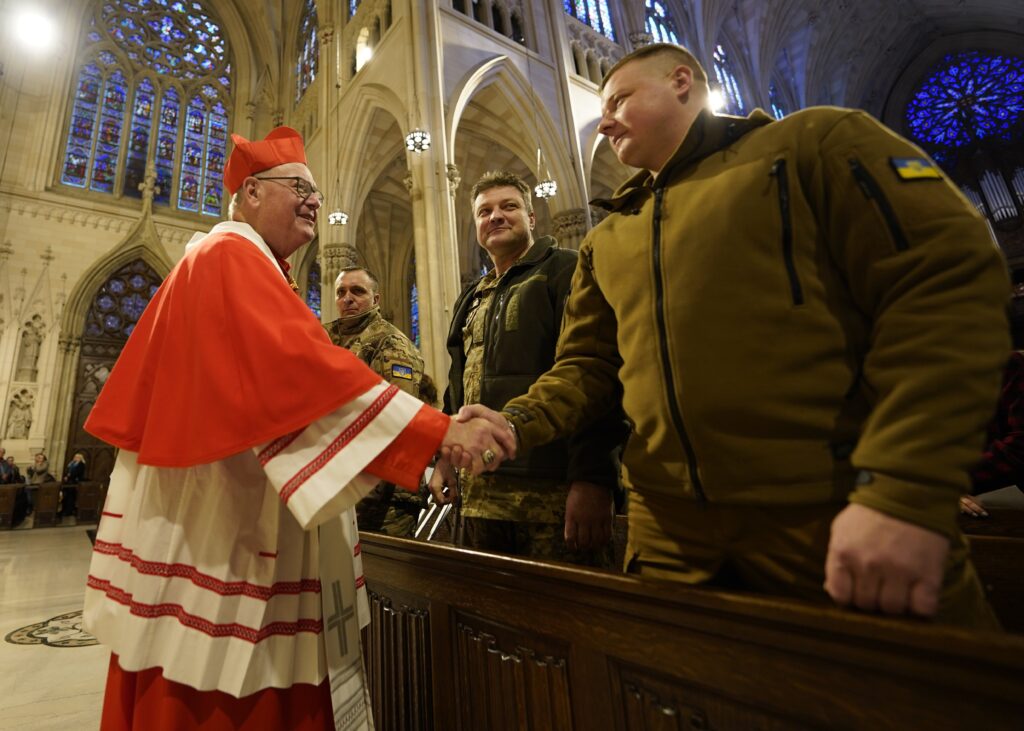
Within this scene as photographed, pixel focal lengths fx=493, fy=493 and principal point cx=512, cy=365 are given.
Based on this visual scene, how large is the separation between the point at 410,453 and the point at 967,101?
2560cm

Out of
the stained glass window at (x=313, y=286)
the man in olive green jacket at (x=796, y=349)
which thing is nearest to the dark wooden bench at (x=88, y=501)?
the stained glass window at (x=313, y=286)

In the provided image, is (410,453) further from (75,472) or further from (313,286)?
(313,286)

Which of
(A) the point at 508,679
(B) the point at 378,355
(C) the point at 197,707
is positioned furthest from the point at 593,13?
(C) the point at 197,707

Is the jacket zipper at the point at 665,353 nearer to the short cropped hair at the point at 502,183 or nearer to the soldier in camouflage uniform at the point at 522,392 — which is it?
the soldier in camouflage uniform at the point at 522,392

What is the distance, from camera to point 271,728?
1027 millimetres

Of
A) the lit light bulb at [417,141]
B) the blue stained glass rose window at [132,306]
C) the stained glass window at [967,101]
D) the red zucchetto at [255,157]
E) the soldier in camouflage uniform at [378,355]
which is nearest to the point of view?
the red zucchetto at [255,157]

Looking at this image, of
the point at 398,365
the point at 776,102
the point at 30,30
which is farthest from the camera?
the point at 776,102

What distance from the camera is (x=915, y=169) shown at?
763 mm

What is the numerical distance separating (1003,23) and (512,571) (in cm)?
2621

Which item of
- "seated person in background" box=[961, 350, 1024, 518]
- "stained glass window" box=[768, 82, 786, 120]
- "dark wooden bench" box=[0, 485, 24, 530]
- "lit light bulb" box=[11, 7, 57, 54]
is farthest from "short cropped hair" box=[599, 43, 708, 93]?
"stained glass window" box=[768, 82, 786, 120]

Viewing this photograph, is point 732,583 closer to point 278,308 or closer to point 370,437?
point 370,437

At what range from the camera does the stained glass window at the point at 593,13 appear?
12.2 metres

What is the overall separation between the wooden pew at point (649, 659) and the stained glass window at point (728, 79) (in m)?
18.9

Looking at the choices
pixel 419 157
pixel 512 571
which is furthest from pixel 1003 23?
pixel 512 571
